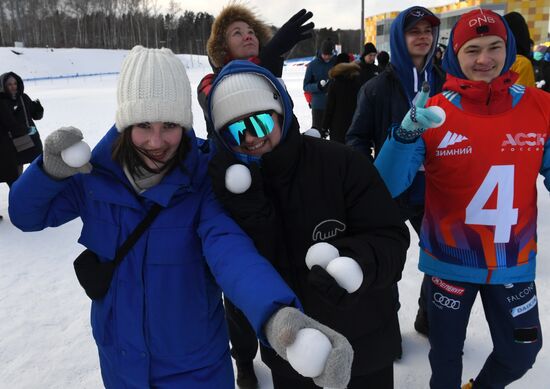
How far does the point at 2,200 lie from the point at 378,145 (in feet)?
16.2

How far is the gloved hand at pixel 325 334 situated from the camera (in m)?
0.74

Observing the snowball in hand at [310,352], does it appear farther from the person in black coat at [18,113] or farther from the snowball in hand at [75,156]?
the person in black coat at [18,113]

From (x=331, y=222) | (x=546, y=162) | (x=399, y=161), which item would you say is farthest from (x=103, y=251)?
(x=546, y=162)

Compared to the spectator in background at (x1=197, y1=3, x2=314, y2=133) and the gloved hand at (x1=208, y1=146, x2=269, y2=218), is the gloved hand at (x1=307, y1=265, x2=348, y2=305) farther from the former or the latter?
the spectator in background at (x1=197, y1=3, x2=314, y2=133)

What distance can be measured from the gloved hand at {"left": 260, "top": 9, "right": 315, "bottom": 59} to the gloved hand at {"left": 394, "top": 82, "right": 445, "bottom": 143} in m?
0.91

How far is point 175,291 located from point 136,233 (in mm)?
202

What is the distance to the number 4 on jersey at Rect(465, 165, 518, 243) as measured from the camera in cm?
157

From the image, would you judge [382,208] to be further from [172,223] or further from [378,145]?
[378,145]

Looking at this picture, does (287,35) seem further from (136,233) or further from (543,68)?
(543,68)

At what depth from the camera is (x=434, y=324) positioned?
1769mm

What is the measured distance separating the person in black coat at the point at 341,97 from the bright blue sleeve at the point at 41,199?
3.63m

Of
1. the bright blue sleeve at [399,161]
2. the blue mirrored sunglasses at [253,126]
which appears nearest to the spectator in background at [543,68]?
the bright blue sleeve at [399,161]

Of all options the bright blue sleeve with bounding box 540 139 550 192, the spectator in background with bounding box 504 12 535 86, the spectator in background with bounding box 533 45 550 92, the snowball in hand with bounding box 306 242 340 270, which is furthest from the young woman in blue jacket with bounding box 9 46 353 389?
the spectator in background with bounding box 533 45 550 92

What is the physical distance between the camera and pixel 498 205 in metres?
1.59
